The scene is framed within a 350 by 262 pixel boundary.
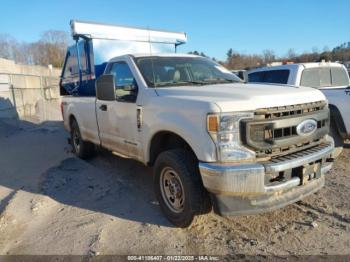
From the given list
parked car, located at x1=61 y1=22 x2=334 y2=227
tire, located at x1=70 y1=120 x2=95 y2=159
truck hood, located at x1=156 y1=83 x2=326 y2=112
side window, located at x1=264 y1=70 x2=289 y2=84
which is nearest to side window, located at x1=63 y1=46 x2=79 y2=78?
tire, located at x1=70 y1=120 x2=95 y2=159

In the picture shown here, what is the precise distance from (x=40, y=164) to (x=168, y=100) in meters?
4.32

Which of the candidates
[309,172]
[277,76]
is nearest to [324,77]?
[277,76]

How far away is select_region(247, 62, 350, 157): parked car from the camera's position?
19.9 feet

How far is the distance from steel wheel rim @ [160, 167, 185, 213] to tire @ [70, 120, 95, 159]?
337 centimetres

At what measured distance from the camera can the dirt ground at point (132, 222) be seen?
3604 millimetres

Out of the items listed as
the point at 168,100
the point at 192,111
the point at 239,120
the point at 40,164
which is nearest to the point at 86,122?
the point at 40,164

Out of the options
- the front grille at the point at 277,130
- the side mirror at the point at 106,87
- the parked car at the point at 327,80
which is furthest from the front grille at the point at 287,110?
the parked car at the point at 327,80

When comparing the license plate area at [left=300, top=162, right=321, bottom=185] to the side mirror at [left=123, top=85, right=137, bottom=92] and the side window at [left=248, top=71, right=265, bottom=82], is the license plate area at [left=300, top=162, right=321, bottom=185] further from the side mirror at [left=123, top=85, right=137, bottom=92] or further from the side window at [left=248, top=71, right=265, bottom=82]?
the side window at [left=248, top=71, right=265, bottom=82]

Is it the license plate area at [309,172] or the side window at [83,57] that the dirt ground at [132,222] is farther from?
the side window at [83,57]

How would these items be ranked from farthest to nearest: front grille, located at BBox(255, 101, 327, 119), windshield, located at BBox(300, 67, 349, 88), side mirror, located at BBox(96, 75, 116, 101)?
windshield, located at BBox(300, 67, 349, 88)
side mirror, located at BBox(96, 75, 116, 101)
front grille, located at BBox(255, 101, 327, 119)

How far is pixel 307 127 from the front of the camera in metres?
3.75

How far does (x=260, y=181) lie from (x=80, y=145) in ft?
16.1

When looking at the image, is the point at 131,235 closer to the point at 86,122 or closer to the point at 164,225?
the point at 164,225

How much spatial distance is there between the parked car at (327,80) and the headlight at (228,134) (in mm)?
3261
